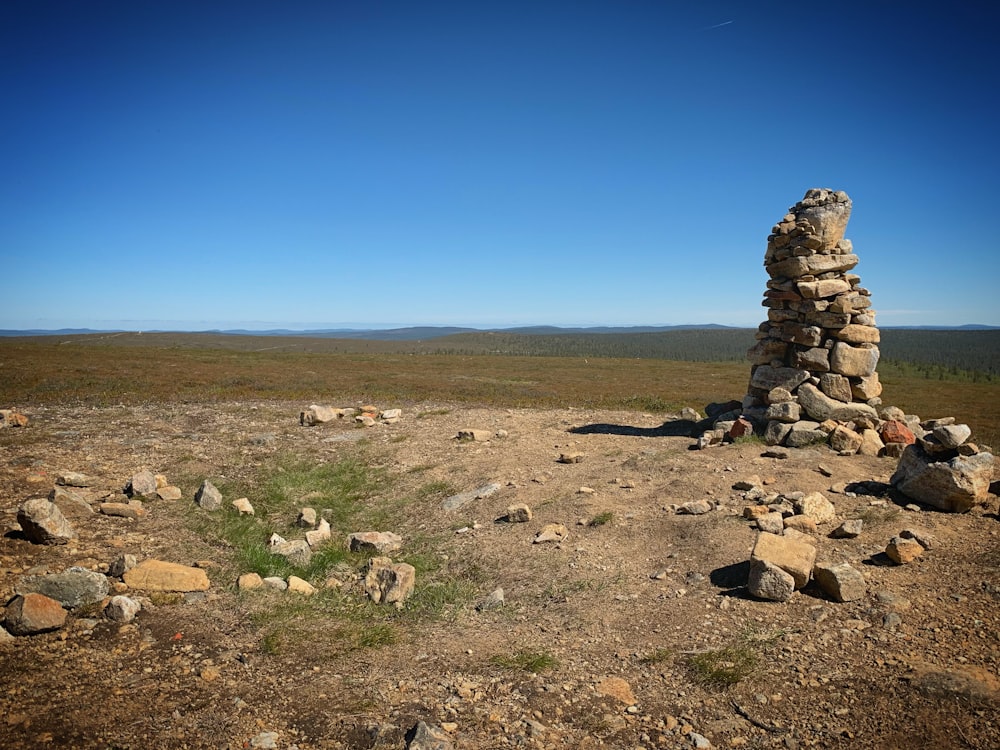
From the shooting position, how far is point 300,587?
7.62m

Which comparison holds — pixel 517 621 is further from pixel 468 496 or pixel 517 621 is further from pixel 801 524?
pixel 468 496

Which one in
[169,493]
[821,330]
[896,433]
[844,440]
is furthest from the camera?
[821,330]

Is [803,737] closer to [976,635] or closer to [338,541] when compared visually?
[976,635]

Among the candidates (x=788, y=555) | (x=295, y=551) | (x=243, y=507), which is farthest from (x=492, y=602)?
(x=243, y=507)

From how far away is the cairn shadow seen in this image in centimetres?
1578

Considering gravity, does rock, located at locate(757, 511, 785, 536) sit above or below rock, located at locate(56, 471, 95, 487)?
above

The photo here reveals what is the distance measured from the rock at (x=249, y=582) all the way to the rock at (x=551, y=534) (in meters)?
4.03

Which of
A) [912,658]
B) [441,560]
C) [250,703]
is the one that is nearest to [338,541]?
[441,560]

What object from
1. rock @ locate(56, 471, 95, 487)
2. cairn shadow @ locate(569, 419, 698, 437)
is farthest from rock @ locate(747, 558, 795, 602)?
rock @ locate(56, 471, 95, 487)

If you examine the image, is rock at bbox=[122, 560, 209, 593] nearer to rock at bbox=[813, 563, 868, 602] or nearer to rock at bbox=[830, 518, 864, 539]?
rock at bbox=[813, 563, 868, 602]

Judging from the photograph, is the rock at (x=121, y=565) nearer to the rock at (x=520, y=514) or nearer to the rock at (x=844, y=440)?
the rock at (x=520, y=514)

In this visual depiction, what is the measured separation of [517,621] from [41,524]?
24.0 ft

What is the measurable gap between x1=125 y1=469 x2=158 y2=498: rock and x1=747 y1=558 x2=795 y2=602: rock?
11.1 m

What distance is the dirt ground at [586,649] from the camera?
4.71 m
